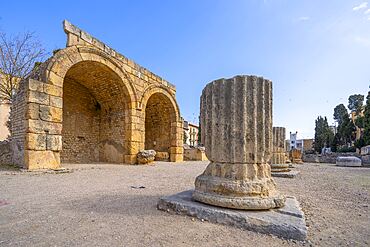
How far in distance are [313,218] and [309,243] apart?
2.68ft

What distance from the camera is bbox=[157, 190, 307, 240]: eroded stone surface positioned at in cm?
195

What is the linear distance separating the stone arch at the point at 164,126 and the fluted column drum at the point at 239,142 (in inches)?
388

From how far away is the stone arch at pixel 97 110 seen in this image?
9.41 metres

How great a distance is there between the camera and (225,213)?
2244 mm

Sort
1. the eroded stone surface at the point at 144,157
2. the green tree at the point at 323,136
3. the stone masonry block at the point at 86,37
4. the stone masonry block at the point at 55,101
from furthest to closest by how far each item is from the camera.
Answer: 1. the green tree at the point at 323,136
2. the eroded stone surface at the point at 144,157
3. the stone masonry block at the point at 86,37
4. the stone masonry block at the point at 55,101

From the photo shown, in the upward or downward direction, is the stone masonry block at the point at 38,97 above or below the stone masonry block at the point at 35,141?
above

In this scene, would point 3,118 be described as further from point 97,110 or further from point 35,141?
point 35,141

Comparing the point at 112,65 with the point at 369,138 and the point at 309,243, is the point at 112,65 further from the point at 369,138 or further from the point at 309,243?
the point at 369,138

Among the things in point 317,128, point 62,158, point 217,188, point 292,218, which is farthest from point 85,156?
point 317,128

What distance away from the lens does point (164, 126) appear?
45.4 feet

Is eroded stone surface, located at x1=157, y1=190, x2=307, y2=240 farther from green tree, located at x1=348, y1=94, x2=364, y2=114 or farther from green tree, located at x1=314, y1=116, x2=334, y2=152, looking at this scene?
green tree, located at x1=348, y1=94, x2=364, y2=114

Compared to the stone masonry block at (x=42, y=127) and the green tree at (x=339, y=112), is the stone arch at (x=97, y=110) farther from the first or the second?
the green tree at (x=339, y=112)

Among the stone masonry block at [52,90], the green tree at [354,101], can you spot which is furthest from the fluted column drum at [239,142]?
the green tree at [354,101]

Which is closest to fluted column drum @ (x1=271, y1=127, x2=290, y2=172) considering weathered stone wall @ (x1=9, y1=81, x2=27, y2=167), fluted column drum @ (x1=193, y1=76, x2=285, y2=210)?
fluted column drum @ (x1=193, y1=76, x2=285, y2=210)
